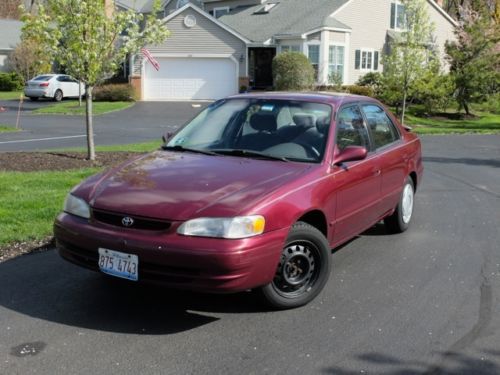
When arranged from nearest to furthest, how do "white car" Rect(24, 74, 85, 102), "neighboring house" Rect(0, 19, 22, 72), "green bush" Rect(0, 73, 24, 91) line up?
"white car" Rect(24, 74, 85, 102)
"green bush" Rect(0, 73, 24, 91)
"neighboring house" Rect(0, 19, 22, 72)

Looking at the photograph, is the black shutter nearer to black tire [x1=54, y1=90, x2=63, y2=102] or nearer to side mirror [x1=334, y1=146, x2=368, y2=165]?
black tire [x1=54, y1=90, x2=63, y2=102]

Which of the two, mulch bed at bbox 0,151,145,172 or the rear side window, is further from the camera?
mulch bed at bbox 0,151,145,172

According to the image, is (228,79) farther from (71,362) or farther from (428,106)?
(71,362)

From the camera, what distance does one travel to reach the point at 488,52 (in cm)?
2972

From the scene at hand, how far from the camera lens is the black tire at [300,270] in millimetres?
4523

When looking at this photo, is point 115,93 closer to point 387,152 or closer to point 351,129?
point 387,152

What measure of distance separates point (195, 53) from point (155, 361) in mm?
32984

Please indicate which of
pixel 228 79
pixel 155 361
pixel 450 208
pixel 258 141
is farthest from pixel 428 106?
pixel 155 361

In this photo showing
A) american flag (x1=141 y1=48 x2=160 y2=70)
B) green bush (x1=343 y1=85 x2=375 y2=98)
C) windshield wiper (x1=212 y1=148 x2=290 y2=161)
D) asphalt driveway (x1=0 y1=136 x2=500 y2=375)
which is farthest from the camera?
american flag (x1=141 y1=48 x2=160 y2=70)

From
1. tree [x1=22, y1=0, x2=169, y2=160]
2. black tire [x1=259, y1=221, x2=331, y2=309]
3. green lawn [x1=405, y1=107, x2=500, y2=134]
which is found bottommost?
green lawn [x1=405, y1=107, x2=500, y2=134]

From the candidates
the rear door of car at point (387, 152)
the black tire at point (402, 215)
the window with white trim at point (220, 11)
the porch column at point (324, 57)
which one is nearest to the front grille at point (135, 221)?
the rear door of car at point (387, 152)

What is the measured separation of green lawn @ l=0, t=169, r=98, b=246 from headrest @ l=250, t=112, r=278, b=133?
253cm

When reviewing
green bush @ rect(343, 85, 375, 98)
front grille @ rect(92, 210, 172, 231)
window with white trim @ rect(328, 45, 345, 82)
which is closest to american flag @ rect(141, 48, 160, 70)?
window with white trim @ rect(328, 45, 345, 82)

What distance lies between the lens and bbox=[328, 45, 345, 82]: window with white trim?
33.7m
